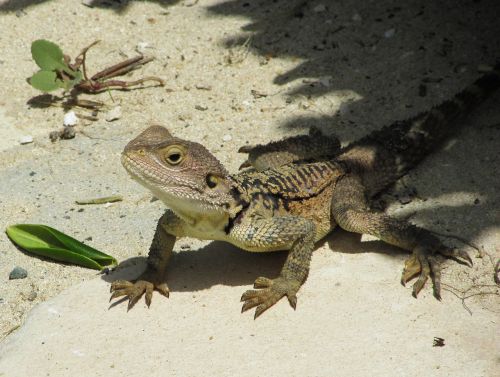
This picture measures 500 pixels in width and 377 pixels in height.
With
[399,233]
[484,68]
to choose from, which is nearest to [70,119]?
[399,233]

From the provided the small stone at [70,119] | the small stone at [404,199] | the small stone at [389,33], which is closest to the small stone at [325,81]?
the small stone at [389,33]

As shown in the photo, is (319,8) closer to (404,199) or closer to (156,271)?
(404,199)

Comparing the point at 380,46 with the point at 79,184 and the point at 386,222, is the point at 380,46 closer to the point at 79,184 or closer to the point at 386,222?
the point at 386,222

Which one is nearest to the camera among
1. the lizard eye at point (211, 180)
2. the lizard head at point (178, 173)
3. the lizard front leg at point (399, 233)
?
the lizard head at point (178, 173)

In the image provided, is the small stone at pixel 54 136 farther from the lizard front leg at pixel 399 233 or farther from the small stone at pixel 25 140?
the lizard front leg at pixel 399 233

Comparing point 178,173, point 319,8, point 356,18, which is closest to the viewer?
point 178,173

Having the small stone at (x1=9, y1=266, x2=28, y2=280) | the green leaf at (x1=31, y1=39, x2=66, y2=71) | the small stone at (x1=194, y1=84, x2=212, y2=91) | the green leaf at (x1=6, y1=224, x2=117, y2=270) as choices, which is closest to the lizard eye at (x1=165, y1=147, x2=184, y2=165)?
the green leaf at (x1=6, y1=224, x2=117, y2=270)

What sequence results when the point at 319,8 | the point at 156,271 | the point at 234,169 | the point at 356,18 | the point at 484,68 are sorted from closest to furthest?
the point at 156,271 → the point at 234,169 → the point at 484,68 → the point at 356,18 → the point at 319,8

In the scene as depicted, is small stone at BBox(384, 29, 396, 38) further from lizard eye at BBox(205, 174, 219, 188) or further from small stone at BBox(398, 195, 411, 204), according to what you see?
lizard eye at BBox(205, 174, 219, 188)
